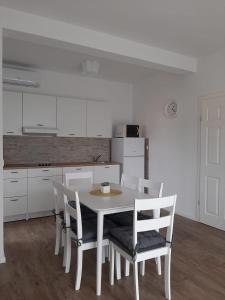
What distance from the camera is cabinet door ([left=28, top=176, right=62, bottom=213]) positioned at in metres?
4.04

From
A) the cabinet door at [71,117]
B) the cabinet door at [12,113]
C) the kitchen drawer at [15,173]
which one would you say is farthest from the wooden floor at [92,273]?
the cabinet door at [71,117]

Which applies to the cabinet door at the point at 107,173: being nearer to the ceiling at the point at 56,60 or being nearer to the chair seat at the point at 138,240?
the ceiling at the point at 56,60

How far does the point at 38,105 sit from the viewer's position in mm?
4320

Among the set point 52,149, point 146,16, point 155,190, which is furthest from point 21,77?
point 155,190

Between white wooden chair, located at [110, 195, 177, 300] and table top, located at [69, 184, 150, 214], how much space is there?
220 mm

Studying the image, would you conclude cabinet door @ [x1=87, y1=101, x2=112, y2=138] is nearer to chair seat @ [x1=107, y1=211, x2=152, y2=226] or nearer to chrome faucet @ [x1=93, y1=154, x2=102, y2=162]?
chrome faucet @ [x1=93, y1=154, x2=102, y2=162]

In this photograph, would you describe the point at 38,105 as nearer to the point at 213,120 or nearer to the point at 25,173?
the point at 25,173

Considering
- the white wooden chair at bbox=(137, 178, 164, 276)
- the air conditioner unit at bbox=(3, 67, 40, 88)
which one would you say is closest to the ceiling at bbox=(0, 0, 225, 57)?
the air conditioner unit at bbox=(3, 67, 40, 88)

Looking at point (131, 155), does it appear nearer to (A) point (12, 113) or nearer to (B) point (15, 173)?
(B) point (15, 173)

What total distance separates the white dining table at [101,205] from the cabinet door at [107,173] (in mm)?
1769

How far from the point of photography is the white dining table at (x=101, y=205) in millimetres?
2102

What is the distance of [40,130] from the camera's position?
4.33m

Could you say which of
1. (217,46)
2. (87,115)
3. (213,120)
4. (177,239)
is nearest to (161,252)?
(177,239)

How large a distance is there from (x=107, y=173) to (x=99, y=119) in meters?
1.11
